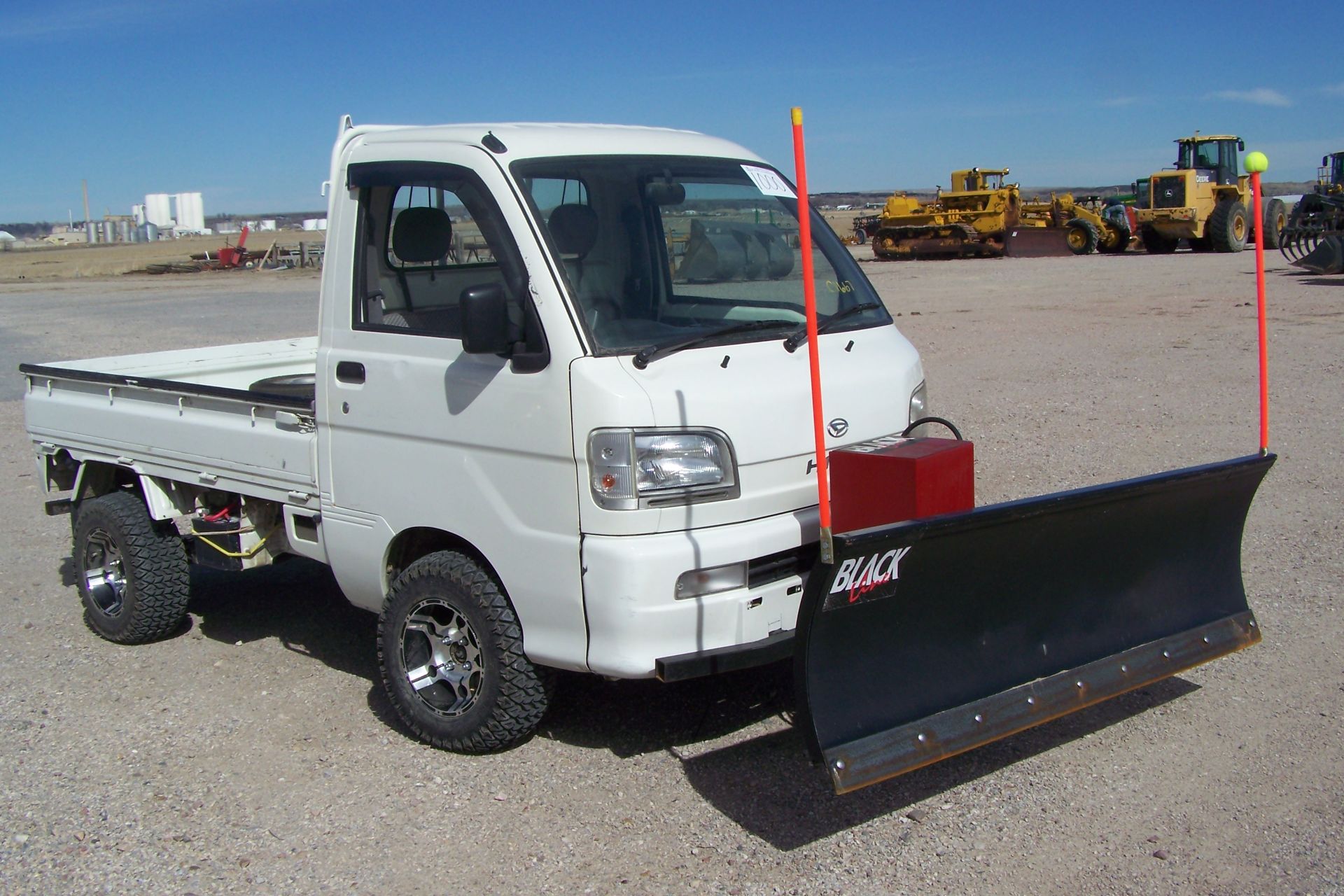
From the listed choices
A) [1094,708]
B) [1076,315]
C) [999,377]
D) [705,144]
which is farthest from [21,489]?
[1076,315]

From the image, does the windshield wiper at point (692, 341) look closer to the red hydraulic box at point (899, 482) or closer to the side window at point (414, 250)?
the red hydraulic box at point (899, 482)

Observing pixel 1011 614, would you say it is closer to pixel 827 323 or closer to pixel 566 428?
pixel 827 323

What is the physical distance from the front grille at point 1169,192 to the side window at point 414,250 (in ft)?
106

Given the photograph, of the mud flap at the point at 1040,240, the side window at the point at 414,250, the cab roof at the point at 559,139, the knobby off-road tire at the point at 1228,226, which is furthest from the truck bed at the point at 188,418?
the mud flap at the point at 1040,240

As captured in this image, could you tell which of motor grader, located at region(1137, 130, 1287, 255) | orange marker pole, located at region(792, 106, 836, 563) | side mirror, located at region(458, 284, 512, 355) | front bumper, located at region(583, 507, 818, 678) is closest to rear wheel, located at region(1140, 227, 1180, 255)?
motor grader, located at region(1137, 130, 1287, 255)

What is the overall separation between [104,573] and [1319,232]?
24667 millimetres

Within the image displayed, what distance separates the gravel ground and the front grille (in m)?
28.4

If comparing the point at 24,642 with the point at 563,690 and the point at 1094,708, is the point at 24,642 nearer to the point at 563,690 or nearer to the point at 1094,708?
the point at 563,690

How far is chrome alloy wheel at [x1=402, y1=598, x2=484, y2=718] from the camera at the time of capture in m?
4.49

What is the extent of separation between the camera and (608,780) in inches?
172

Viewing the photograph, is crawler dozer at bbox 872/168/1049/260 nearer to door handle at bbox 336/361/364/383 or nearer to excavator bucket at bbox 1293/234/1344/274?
excavator bucket at bbox 1293/234/1344/274

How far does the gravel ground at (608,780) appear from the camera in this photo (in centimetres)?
375

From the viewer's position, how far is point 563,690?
5172 mm

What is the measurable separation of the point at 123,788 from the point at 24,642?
2130 millimetres
